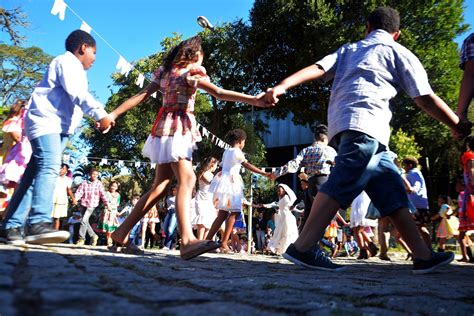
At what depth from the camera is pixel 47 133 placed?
12.8ft

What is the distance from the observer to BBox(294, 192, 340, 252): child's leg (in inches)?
125

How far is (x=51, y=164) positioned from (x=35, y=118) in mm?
421

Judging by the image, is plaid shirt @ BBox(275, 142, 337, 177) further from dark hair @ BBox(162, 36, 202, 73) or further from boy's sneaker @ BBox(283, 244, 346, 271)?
boy's sneaker @ BBox(283, 244, 346, 271)

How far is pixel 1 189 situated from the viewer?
18.0 feet

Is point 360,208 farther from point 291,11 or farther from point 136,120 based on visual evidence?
point 136,120

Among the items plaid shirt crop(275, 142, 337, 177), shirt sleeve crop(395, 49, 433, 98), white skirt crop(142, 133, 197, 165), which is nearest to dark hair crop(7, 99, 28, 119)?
white skirt crop(142, 133, 197, 165)

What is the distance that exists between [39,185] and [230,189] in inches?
144

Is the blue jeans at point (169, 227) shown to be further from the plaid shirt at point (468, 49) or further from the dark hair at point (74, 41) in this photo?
the plaid shirt at point (468, 49)

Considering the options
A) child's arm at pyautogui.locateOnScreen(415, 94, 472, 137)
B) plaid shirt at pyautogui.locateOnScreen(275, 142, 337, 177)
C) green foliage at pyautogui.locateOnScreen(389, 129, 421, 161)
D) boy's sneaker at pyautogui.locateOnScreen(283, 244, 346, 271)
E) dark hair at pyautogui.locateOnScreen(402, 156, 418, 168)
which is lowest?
boy's sneaker at pyautogui.locateOnScreen(283, 244, 346, 271)

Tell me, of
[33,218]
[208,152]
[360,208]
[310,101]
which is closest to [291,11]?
[310,101]

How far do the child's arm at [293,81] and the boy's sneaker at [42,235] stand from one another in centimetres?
200

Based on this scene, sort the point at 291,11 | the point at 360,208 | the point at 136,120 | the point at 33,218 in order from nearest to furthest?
the point at 33,218, the point at 360,208, the point at 291,11, the point at 136,120

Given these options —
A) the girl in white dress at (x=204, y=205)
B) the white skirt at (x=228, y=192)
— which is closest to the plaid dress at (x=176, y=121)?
the white skirt at (x=228, y=192)

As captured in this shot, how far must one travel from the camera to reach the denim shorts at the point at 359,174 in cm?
317
